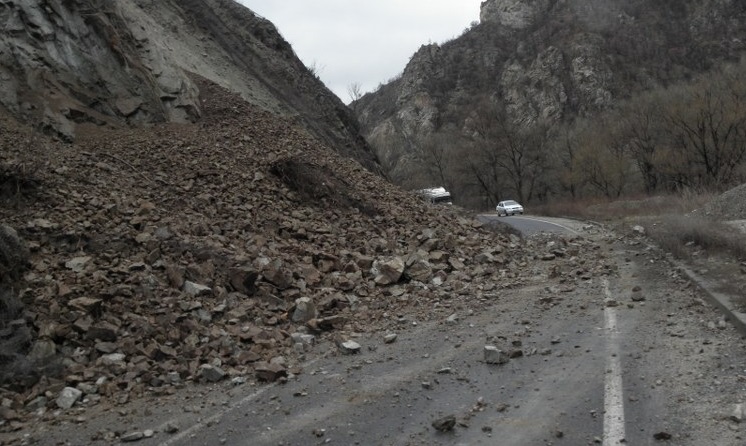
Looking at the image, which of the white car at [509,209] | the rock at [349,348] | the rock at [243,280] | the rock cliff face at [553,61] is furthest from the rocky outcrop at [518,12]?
the rock at [349,348]

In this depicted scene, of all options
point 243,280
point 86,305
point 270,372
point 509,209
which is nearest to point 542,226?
point 509,209

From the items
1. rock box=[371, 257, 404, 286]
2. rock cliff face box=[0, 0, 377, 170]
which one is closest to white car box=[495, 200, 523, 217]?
rock cliff face box=[0, 0, 377, 170]

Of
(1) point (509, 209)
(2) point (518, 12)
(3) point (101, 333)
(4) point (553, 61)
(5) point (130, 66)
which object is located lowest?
(1) point (509, 209)

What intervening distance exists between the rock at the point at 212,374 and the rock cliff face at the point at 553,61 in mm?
59499

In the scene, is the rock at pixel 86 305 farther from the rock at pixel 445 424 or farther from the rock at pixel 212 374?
the rock at pixel 445 424

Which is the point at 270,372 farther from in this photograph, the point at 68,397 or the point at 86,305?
the point at 86,305

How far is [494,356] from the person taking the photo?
5645mm

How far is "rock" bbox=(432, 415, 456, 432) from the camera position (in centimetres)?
420

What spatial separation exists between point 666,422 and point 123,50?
537 inches

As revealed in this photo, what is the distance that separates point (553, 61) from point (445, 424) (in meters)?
87.4

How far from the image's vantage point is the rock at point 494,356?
5.62 metres

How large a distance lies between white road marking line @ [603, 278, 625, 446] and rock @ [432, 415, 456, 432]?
99 cm

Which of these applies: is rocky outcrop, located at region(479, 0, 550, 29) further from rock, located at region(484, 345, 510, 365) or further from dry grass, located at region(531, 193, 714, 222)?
rock, located at region(484, 345, 510, 365)

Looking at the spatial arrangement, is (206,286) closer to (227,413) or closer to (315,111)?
(227,413)
